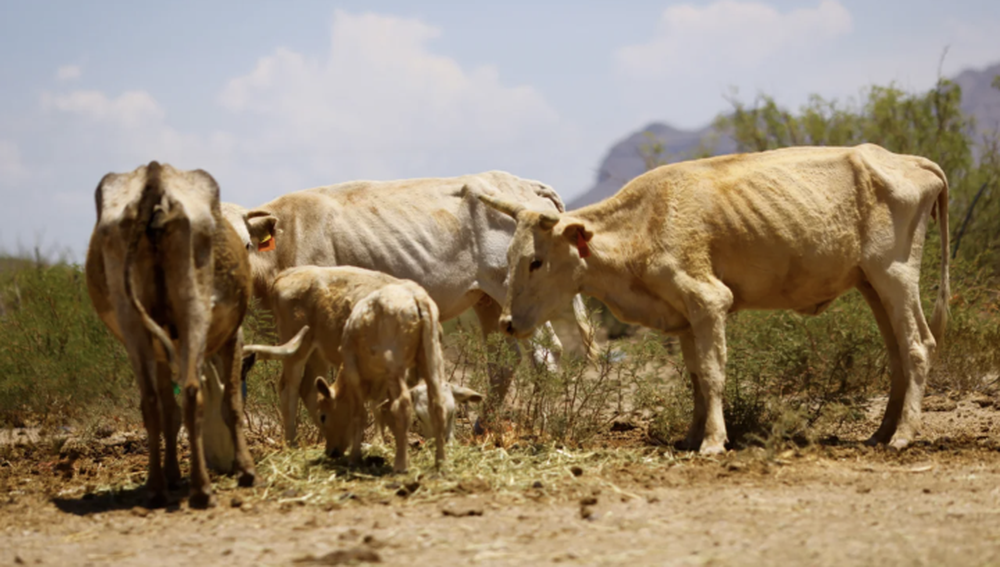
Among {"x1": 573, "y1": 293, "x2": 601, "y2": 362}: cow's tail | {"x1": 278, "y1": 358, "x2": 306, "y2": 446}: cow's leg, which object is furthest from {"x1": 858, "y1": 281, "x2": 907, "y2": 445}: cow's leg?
{"x1": 278, "y1": 358, "x2": 306, "y2": 446}: cow's leg

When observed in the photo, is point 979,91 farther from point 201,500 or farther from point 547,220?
point 201,500

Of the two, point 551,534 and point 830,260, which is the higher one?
point 830,260

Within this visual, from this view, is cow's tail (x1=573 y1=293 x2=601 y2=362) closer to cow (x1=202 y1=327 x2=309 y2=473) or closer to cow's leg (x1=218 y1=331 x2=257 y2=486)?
cow (x1=202 y1=327 x2=309 y2=473)

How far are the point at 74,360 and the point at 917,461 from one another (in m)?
8.63

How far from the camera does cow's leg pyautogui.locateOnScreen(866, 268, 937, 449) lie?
8.55 meters

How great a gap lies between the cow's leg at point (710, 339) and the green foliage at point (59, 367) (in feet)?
20.5

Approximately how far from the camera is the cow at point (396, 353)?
22.2 feet

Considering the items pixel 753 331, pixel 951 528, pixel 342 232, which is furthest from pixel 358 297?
pixel 753 331

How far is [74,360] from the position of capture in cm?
1166

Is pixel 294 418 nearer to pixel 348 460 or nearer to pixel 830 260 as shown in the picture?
pixel 348 460

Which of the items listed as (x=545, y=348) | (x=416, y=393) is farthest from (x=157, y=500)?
(x=545, y=348)

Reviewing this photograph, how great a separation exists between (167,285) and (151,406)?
80 centimetres

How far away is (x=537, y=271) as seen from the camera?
8.54 meters

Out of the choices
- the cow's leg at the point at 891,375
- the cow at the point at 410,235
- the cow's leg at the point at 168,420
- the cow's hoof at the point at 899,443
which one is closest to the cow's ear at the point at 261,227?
the cow at the point at 410,235
